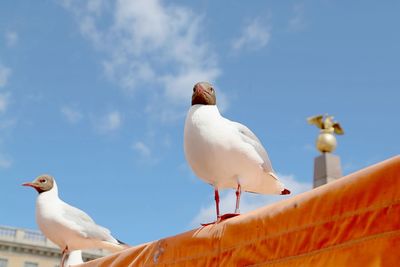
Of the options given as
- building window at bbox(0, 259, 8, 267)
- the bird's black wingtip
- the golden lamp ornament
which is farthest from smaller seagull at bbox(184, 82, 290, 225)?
building window at bbox(0, 259, 8, 267)

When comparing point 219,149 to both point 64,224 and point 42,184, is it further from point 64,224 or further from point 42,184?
point 42,184

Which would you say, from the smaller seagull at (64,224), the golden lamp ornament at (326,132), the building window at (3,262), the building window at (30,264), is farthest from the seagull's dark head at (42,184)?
the building window at (30,264)

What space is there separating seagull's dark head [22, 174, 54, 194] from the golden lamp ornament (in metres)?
21.0

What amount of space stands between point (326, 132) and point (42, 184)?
22901mm

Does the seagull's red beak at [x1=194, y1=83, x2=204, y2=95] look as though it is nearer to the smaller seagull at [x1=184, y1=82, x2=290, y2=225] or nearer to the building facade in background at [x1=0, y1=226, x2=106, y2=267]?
the smaller seagull at [x1=184, y1=82, x2=290, y2=225]

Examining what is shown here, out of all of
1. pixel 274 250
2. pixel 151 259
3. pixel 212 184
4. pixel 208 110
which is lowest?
pixel 274 250

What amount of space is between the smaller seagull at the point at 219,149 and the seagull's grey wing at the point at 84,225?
Answer: 194 centimetres

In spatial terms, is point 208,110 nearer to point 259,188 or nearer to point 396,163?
point 259,188

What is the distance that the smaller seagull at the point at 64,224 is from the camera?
4.67 meters

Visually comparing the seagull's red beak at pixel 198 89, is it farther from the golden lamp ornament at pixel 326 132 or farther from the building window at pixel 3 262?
the building window at pixel 3 262

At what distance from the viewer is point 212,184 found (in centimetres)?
306

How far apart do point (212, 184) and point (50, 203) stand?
2.11 metres

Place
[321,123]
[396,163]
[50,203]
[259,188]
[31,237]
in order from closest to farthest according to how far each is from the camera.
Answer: [396,163]
[259,188]
[50,203]
[321,123]
[31,237]

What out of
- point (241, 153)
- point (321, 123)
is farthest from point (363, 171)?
point (321, 123)
